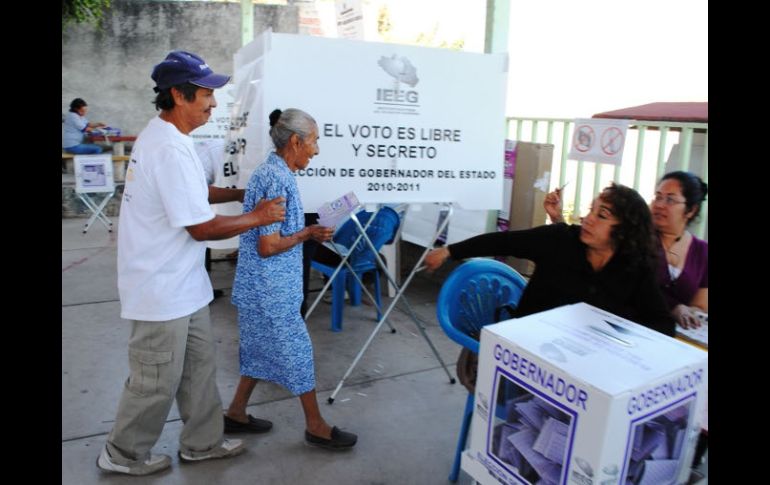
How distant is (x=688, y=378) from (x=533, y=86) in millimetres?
10143

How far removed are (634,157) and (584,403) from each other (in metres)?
3.06

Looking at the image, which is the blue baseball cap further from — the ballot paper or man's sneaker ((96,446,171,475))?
man's sneaker ((96,446,171,475))

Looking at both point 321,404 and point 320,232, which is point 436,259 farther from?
point 321,404

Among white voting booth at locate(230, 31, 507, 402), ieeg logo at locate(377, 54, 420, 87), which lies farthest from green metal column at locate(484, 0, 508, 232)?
ieeg logo at locate(377, 54, 420, 87)

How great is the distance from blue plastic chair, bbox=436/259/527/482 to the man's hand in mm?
709

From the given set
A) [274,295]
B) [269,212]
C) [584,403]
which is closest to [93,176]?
[274,295]

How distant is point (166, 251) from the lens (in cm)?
230

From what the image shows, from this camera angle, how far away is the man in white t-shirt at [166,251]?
2.22m

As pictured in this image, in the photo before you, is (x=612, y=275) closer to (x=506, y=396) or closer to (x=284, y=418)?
(x=506, y=396)

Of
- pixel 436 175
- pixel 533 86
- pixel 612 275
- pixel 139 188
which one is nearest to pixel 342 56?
pixel 436 175

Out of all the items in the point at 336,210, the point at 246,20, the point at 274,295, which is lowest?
the point at 274,295

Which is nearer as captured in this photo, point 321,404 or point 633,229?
point 633,229

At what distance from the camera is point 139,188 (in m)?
2.24
